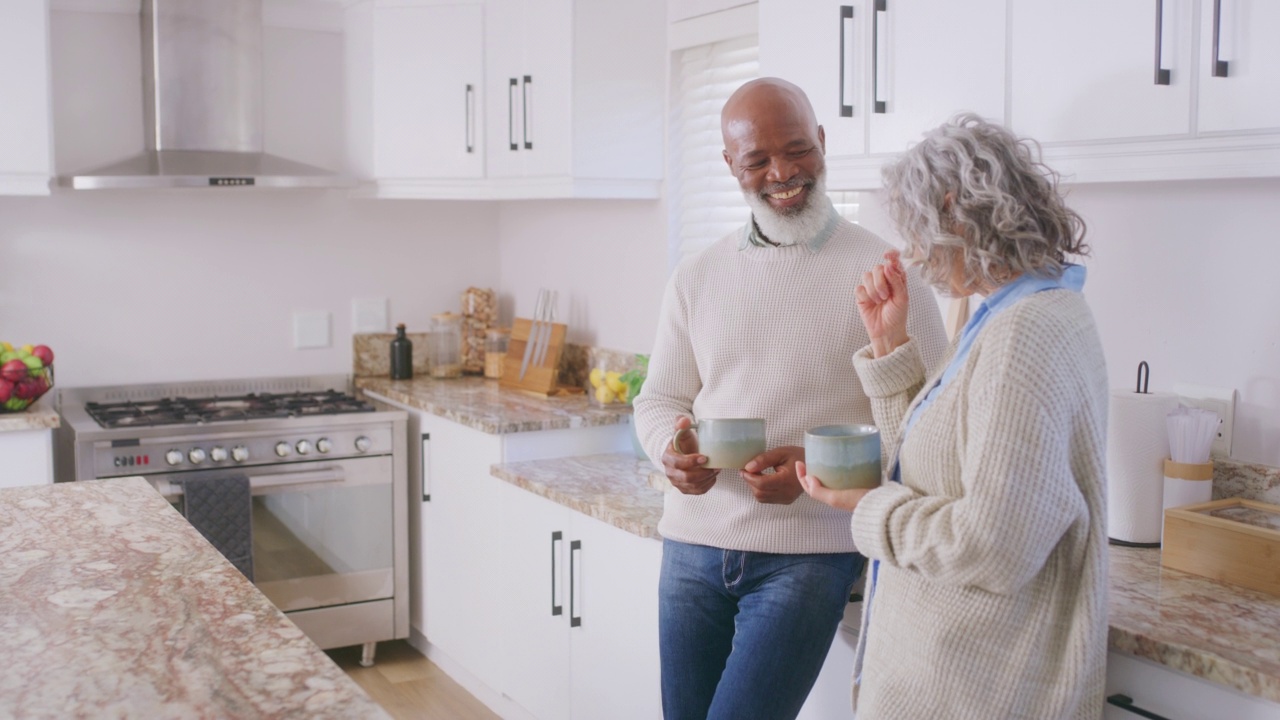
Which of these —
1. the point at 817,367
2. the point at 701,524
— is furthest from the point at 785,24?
the point at 701,524

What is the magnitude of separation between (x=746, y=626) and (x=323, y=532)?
2.14 m

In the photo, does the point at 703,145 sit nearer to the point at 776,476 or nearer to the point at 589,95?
the point at 589,95

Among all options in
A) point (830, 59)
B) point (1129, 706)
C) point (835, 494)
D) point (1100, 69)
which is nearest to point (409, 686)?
point (830, 59)

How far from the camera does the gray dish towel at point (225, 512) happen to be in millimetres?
3494

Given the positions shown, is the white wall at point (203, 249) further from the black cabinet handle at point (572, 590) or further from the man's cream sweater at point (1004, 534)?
the man's cream sweater at point (1004, 534)

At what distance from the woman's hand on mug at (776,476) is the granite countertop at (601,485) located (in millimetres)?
606

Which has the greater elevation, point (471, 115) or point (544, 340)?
point (471, 115)

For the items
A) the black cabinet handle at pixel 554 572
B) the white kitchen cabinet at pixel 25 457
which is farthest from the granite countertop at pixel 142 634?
the white kitchen cabinet at pixel 25 457

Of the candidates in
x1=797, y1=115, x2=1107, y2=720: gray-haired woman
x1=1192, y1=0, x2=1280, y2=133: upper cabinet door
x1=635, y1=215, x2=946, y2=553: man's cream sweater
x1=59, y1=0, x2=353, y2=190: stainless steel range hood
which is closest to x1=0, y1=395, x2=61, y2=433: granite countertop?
x1=59, y1=0, x2=353, y2=190: stainless steel range hood

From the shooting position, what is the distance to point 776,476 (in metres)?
1.83

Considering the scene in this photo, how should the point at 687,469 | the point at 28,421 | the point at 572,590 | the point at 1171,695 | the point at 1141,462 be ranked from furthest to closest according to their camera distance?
1. the point at 28,421
2. the point at 572,590
3. the point at 1141,462
4. the point at 687,469
5. the point at 1171,695

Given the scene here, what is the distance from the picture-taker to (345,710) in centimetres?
120

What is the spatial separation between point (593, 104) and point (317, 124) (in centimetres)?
119

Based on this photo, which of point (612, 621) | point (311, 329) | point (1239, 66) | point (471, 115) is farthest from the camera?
point (311, 329)
